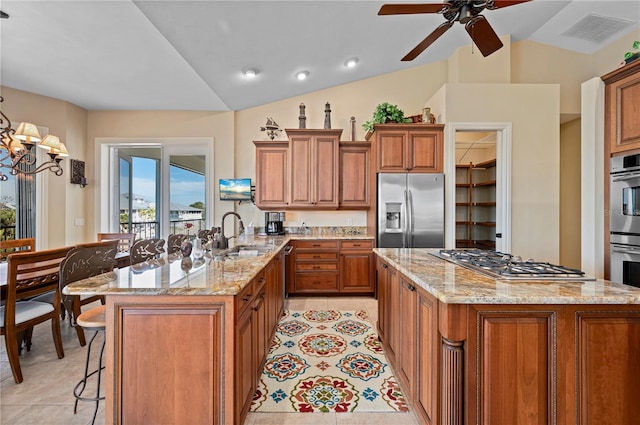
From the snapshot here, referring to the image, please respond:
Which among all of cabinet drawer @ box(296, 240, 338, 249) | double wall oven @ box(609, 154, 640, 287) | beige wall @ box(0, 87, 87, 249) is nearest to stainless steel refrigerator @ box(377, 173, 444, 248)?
cabinet drawer @ box(296, 240, 338, 249)

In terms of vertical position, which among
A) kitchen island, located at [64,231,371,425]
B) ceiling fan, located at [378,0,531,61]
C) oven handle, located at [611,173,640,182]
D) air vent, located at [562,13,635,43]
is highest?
air vent, located at [562,13,635,43]

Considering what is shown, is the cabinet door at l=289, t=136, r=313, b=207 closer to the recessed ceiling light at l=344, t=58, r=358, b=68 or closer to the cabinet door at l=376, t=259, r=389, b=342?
the recessed ceiling light at l=344, t=58, r=358, b=68

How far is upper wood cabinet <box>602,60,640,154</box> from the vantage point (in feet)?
7.10

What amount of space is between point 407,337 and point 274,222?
313 cm

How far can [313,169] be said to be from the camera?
14.0 ft

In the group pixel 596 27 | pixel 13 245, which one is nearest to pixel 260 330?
pixel 13 245

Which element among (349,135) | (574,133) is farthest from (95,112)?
(574,133)

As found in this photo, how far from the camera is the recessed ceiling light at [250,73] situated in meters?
3.61

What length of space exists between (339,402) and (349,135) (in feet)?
12.7

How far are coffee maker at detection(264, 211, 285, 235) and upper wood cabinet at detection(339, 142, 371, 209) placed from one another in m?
1.02

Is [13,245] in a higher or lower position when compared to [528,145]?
lower

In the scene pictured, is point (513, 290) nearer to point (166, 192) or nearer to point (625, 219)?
point (625, 219)

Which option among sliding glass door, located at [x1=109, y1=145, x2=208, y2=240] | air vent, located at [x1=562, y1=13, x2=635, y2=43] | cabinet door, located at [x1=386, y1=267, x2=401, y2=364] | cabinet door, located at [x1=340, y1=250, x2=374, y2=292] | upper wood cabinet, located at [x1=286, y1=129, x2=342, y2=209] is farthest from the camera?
sliding glass door, located at [x1=109, y1=145, x2=208, y2=240]

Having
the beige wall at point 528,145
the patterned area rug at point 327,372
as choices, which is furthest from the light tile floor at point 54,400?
the beige wall at point 528,145
